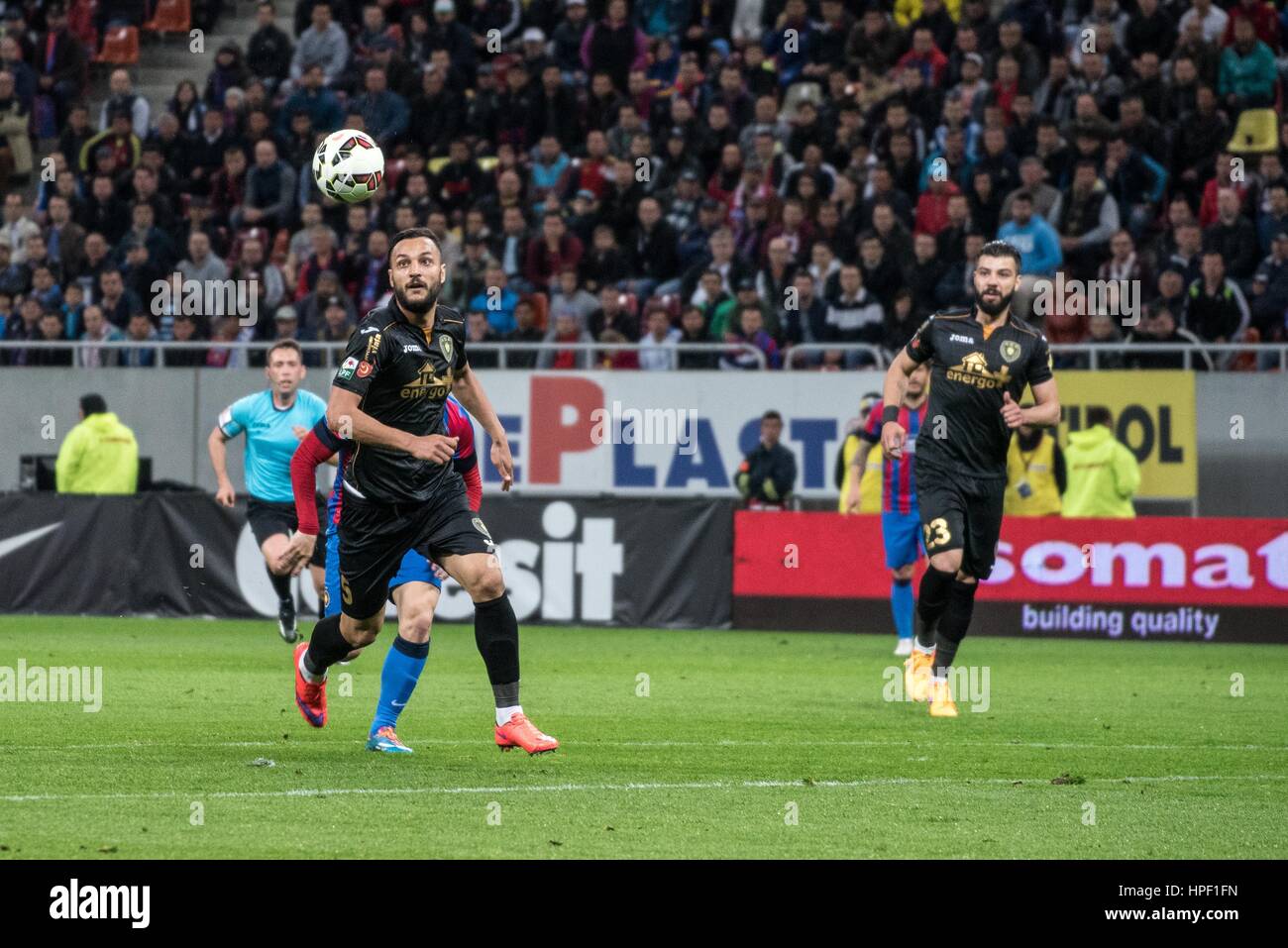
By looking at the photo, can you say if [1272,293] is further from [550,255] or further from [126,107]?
[126,107]

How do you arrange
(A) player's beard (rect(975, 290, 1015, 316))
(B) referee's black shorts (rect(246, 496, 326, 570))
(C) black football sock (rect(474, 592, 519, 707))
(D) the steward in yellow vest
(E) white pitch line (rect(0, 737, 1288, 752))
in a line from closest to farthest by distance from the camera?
(C) black football sock (rect(474, 592, 519, 707))
(E) white pitch line (rect(0, 737, 1288, 752))
(A) player's beard (rect(975, 290, 1015, 316))
(B) referee's black shorts (rect(246, 496, 326, 570))
(D) the steward in yellow vest

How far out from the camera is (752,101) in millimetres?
24922

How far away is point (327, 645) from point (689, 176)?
46.5 ft

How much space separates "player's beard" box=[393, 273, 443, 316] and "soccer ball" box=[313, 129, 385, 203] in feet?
8.58

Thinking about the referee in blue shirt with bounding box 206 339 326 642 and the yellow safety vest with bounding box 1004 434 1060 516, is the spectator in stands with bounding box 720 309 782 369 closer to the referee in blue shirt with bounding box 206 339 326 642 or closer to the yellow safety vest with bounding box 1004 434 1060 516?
the yellow safety vest with bounding box 1004 434 1060 516

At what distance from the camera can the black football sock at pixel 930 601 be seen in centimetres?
1229

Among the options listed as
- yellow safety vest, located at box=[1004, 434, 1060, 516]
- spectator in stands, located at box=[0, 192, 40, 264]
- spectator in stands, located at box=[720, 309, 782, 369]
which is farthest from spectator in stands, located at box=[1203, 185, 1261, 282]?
spectator in stands, located at box=[0, 192, 40, 264]

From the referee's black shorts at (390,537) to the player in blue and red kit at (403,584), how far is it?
0.24 meters

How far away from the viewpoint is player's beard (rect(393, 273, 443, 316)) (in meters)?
9.50

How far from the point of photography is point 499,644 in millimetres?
9680
